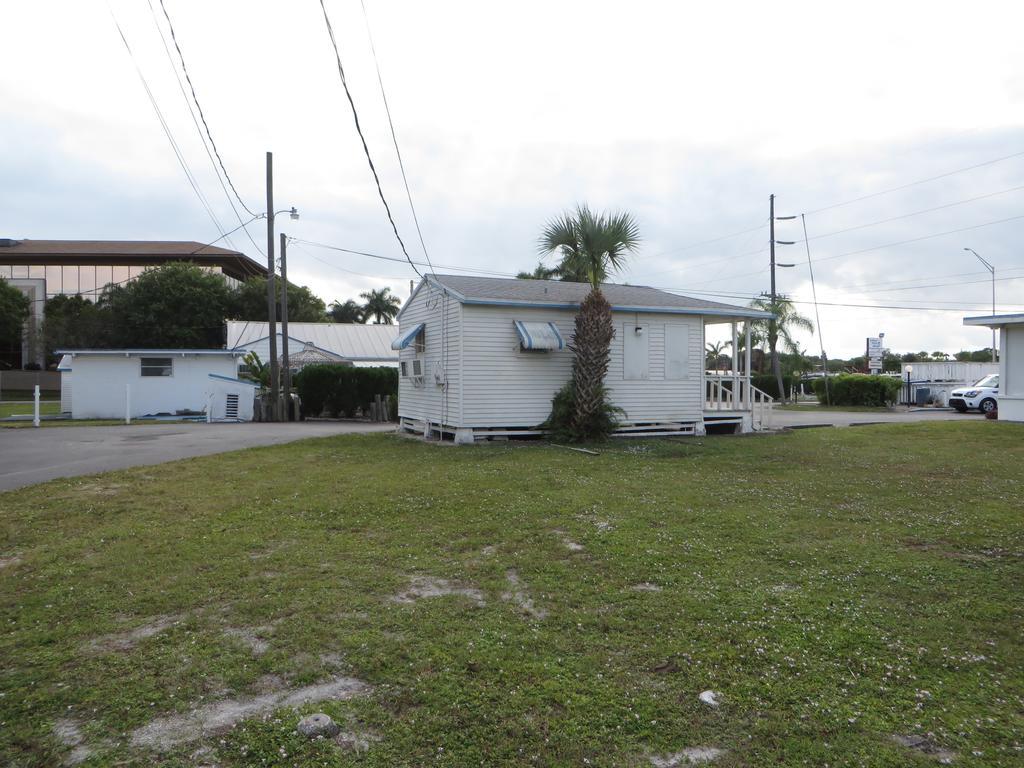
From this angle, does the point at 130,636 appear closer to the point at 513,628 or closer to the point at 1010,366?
the point at 513,628

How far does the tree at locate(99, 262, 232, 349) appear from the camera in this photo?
1887 inches

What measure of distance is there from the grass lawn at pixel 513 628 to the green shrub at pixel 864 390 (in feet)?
84.3

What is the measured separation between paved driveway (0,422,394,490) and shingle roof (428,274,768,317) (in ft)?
18.1

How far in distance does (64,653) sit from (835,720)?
4005 millimetres

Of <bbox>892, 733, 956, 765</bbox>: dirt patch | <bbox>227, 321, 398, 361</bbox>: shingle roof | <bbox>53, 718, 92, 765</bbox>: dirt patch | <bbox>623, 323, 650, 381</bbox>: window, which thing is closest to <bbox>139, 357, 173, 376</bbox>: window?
<bbox>227, 321, 398, 361</bbox>: shingle roof

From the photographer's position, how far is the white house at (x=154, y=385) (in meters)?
27.2

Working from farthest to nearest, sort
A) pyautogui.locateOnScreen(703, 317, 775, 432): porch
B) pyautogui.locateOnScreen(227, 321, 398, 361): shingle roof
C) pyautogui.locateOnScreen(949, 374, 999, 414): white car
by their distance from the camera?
1. pyautogui.locateOnScreen(227, 321, 398, 361): shingle roof
2. pyautogui.locateOnScreen(949, 374, 999, 414): white car
3. pyautogui.locateOnScreen(703, 317, 775, 432): porch

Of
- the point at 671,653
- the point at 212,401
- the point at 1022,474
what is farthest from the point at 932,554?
the point at 212,401

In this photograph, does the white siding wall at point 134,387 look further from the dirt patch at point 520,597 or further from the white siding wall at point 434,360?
the dirt patch at point 520,597

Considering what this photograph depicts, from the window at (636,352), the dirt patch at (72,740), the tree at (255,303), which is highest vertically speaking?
the tree at (255,303)

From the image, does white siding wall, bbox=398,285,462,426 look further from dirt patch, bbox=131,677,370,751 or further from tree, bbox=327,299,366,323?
tree, bbox=327,299,366,323

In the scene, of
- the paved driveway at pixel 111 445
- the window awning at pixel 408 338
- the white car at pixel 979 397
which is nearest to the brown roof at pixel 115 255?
the paved driveway at pixel 111 445

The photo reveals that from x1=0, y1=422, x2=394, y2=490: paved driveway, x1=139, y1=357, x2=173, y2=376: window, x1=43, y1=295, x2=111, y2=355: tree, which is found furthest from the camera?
x1=43, y1=295, x2=111, y2=355: tree

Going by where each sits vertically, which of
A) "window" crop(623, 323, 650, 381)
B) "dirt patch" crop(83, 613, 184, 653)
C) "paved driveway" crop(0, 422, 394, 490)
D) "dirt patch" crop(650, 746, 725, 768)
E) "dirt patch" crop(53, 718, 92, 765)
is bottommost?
"dirt patch" crop(650, 746, 725, 768)
